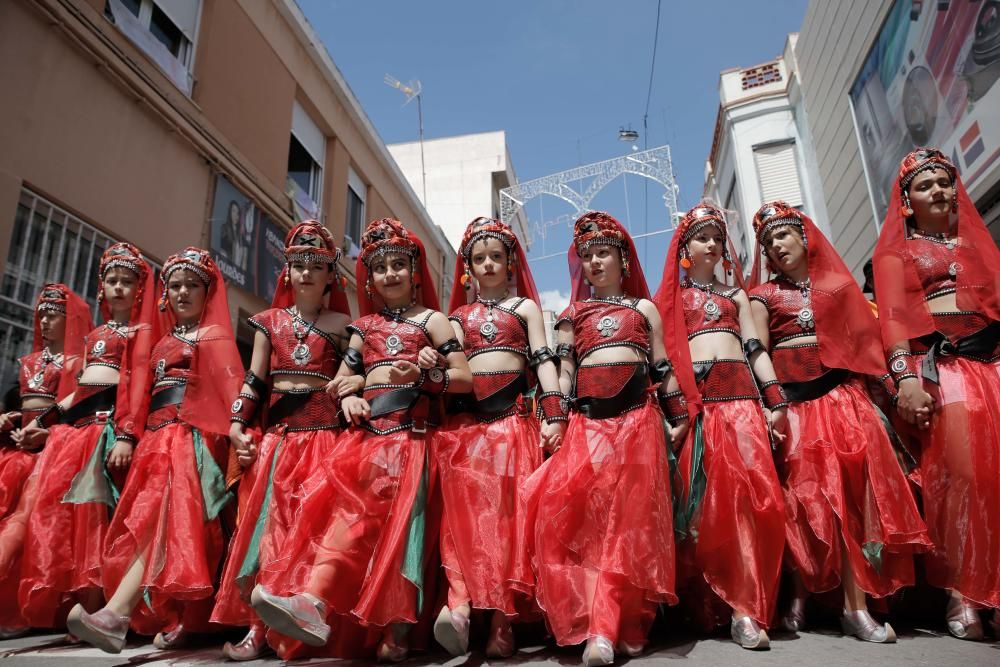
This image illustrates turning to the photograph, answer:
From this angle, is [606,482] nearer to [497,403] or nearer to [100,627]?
[497,403]

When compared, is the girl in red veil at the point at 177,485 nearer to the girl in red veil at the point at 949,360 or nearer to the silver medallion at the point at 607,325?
the silver medallion at the point at 607,325

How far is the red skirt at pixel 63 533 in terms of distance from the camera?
3227 millimetres

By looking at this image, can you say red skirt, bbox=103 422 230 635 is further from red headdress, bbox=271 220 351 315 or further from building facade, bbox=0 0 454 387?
building facade, bbox=0 0 454 387

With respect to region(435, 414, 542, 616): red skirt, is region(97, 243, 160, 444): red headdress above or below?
above

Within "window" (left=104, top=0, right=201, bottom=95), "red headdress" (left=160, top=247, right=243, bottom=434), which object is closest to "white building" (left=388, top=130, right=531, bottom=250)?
"window" (left=104, top=0, right=201, bottom=95)

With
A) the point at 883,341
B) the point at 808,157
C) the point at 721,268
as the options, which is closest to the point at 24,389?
the point at 721,268

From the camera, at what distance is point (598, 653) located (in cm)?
214

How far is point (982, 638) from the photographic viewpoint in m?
2.56

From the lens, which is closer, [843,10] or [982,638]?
[982,638]

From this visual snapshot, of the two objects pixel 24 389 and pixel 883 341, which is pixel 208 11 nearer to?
pixel 24 389

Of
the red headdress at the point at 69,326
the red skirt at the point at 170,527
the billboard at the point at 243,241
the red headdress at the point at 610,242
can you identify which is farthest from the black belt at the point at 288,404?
the billboard at the point at 243,241

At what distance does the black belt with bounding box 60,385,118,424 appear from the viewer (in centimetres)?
366

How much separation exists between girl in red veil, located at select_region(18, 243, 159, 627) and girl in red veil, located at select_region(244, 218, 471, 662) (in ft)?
4.40

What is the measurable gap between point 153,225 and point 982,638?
7858 millimetres
